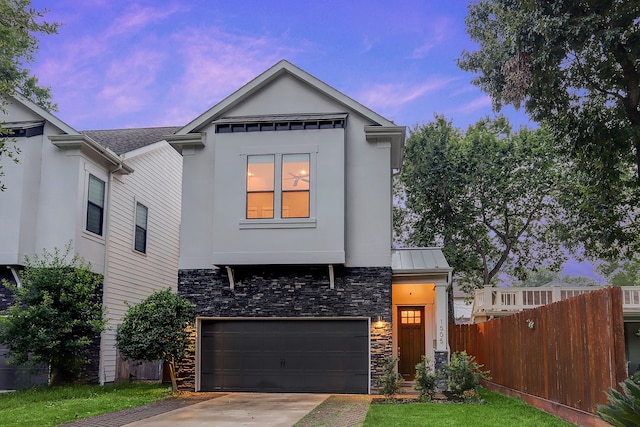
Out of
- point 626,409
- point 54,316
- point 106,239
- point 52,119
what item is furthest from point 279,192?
point 626,409

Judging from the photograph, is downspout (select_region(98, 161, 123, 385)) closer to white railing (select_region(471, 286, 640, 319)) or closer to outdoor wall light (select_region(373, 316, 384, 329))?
outdoor wall light (select_region(373, 316, 384, 329))

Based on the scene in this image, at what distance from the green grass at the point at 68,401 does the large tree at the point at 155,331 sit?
93 centimetres

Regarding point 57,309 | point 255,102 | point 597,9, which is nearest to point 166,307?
point 57,309

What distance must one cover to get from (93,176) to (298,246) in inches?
234

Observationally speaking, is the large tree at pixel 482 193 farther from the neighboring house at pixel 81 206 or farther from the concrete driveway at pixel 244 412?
the concrete driveway at pixel 244 412

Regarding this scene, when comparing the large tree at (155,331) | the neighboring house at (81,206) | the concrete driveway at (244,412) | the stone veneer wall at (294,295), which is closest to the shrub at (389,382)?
the stone veneer wall at (294,295)

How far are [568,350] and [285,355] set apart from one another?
7.45 metres

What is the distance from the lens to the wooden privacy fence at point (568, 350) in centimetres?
766

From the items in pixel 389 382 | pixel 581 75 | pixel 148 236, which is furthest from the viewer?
pixel 148 236

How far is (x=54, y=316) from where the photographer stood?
45.8ft

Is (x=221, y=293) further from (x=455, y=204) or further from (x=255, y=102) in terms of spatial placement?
(x=455, y=204)

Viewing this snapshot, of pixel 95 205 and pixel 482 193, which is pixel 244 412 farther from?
pixel 482 193

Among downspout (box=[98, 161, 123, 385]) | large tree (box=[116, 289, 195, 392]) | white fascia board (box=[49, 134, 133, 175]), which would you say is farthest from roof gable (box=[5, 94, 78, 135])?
large tree (box=[116, 289, 195, 392])

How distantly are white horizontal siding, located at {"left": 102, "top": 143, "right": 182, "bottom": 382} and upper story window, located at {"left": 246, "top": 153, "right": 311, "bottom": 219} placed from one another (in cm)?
429
